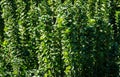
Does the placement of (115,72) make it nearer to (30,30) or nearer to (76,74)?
(76,74)

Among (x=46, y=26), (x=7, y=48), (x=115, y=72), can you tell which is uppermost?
(x=46, y=26)

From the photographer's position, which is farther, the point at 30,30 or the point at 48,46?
the point at 30,30

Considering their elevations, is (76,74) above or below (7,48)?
below

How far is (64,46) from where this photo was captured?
11172 millimetres

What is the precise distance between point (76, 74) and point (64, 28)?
164 centimetres

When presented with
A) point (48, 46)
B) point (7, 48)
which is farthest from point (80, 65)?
point (7, 48)

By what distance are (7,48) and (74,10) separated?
3084 mm

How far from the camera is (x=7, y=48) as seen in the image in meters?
12.6

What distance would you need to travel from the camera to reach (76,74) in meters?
11.5

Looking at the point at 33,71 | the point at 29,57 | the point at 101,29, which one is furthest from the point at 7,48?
the point at 101,29

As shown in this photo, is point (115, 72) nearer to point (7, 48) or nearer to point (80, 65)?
point (80, 65)

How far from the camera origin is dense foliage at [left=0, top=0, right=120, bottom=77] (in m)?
11.0

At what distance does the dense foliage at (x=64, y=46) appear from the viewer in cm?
1101

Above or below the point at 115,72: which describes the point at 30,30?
above
